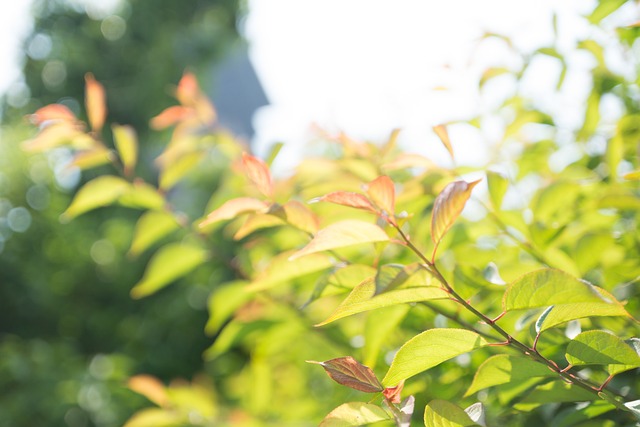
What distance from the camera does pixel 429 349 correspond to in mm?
460

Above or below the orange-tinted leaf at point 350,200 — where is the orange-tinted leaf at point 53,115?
above

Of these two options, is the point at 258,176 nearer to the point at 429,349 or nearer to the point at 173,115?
the point at 429,349

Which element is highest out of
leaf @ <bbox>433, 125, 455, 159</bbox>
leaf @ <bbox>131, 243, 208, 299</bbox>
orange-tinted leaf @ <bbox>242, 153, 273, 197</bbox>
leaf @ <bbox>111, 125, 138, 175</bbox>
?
leaf @ <bbox>111, 125, 138, 175</bbox>

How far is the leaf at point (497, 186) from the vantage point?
729mm

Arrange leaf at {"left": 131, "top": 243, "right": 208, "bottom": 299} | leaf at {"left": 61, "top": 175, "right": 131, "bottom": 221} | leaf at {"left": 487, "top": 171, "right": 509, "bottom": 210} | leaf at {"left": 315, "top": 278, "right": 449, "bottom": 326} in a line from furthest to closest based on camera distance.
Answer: leaf at {"left": 131, "top": 243, "right": 208, "bottom": 299} < leaf at {"left": 61, "top": 175, "right": 131, "bottom": 221} < leaf at {"left": 487, "top": 171, "right": 509, "bottom": 210} < leaf at {"left": 315, "top": 278, "right": 449, "bottom": 326}

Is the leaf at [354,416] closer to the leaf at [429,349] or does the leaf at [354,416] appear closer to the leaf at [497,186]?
the leaf at [429,349]

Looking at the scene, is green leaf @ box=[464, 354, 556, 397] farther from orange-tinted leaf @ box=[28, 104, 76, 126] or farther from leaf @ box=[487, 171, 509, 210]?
orange-tinted leaf @ box=[28, 104, 76, 126]

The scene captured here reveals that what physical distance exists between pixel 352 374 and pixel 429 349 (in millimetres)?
61

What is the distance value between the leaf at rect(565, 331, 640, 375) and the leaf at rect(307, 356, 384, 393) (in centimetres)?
15

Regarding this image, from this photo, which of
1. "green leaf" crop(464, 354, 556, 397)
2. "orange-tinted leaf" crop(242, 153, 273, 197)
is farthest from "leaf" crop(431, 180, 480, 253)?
"orange-tinted leaf" crop(242, 153, 273, 197)

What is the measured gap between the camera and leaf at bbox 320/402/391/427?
467 mm

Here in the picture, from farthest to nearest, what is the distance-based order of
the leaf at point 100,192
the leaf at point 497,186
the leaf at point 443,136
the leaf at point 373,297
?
1. the leaf at point 100,192
2. the leaf at point 497,186
3. the leaf at point 443,136
4. the leaf at point 373,297

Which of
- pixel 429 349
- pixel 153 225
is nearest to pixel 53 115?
pixel 153 225

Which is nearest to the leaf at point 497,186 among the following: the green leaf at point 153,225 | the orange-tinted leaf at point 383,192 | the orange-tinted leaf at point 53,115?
the orange-tinted leaf at point 383,192
